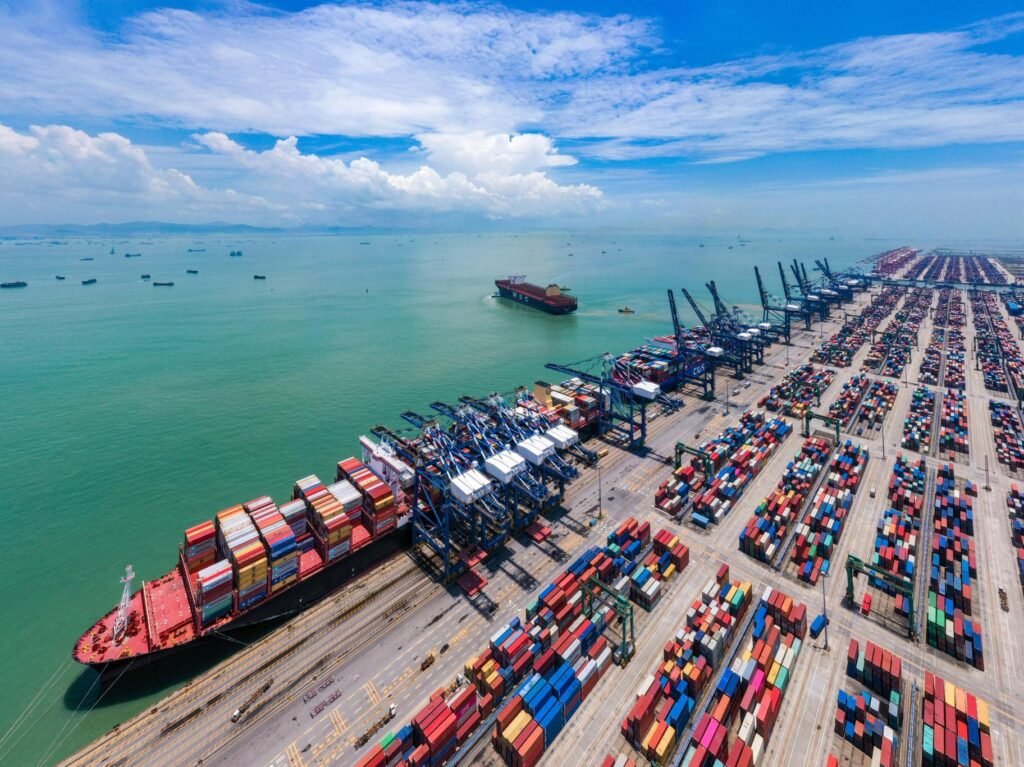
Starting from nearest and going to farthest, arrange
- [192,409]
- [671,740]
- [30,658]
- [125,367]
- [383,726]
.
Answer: [671,740], [383,726], [30,658], [192,409], [125,367]

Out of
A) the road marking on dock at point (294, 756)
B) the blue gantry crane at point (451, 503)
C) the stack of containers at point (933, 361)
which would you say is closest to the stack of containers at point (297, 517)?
the blue gantry crane at point (451, 503)

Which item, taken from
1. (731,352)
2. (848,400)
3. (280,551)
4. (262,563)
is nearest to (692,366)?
(731,352)

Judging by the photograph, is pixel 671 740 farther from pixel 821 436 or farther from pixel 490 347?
pixel 490 347

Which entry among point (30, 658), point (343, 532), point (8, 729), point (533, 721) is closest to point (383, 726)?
point (533, 721)

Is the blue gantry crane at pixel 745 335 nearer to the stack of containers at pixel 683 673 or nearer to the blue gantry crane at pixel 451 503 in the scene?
the stack of containers at pixel 683 673

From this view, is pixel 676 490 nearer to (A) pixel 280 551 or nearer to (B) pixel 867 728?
(B) pixel 867 728

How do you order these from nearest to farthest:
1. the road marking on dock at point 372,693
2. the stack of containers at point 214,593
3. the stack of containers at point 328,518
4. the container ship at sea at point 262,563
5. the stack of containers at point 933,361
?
the road marking on dock at point 372,693, the container ship at sea at point 262,563, the stack of containers at point 214,593, the stack of containers at point 328,518, the stack of containers at point 933,361
